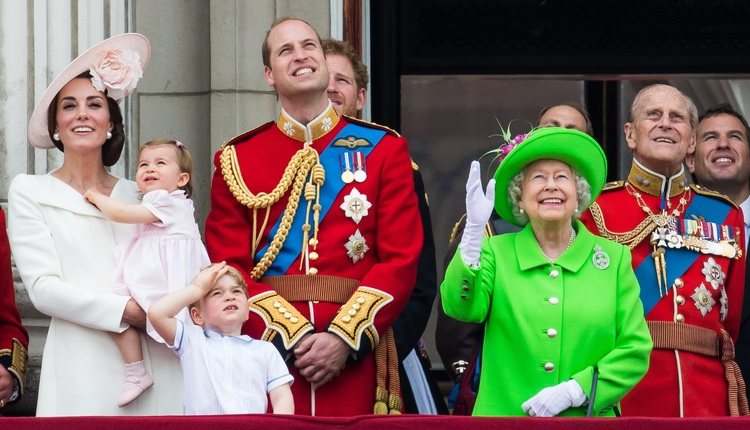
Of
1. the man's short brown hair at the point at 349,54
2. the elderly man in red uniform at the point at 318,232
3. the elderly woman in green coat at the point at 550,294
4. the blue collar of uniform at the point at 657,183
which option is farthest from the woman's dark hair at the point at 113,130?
the blue collar of uniform at the point at 657,183

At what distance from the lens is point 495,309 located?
639 cm

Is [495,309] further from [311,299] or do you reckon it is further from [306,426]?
[306,426]

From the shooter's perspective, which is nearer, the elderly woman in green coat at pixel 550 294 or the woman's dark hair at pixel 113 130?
the elderly woman in green coat at pixel 550 294

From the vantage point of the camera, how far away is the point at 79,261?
650 cm

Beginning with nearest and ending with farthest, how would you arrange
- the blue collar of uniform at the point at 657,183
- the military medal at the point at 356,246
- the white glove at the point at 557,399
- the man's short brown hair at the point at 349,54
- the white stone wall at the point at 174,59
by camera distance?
the white glove at the point at 557,399, the military medal at the point at 356,246, the blue collar of uniform at the point at 657,183, the man's short brown hair at the point at 349,54, the white stone wall at the point at 174,59

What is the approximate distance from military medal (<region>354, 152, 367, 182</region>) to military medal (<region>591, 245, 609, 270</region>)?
78 centimetres

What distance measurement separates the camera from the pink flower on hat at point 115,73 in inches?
264

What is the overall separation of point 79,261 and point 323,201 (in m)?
0.79

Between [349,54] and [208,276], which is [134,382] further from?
[349,54]

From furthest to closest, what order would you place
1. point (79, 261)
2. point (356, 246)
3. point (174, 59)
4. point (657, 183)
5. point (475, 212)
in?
point (174, 59) < point (657, 183) < point (356, 246) < point (79, 261) < point (475, 212)

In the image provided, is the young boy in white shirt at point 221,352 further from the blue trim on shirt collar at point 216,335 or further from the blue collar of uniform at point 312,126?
the blue collar of uniform at point 312,126

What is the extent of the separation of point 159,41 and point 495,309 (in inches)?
100

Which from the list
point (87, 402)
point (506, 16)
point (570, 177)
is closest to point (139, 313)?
point (87, 402)

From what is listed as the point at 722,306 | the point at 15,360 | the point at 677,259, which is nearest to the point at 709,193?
the point at 677,259
